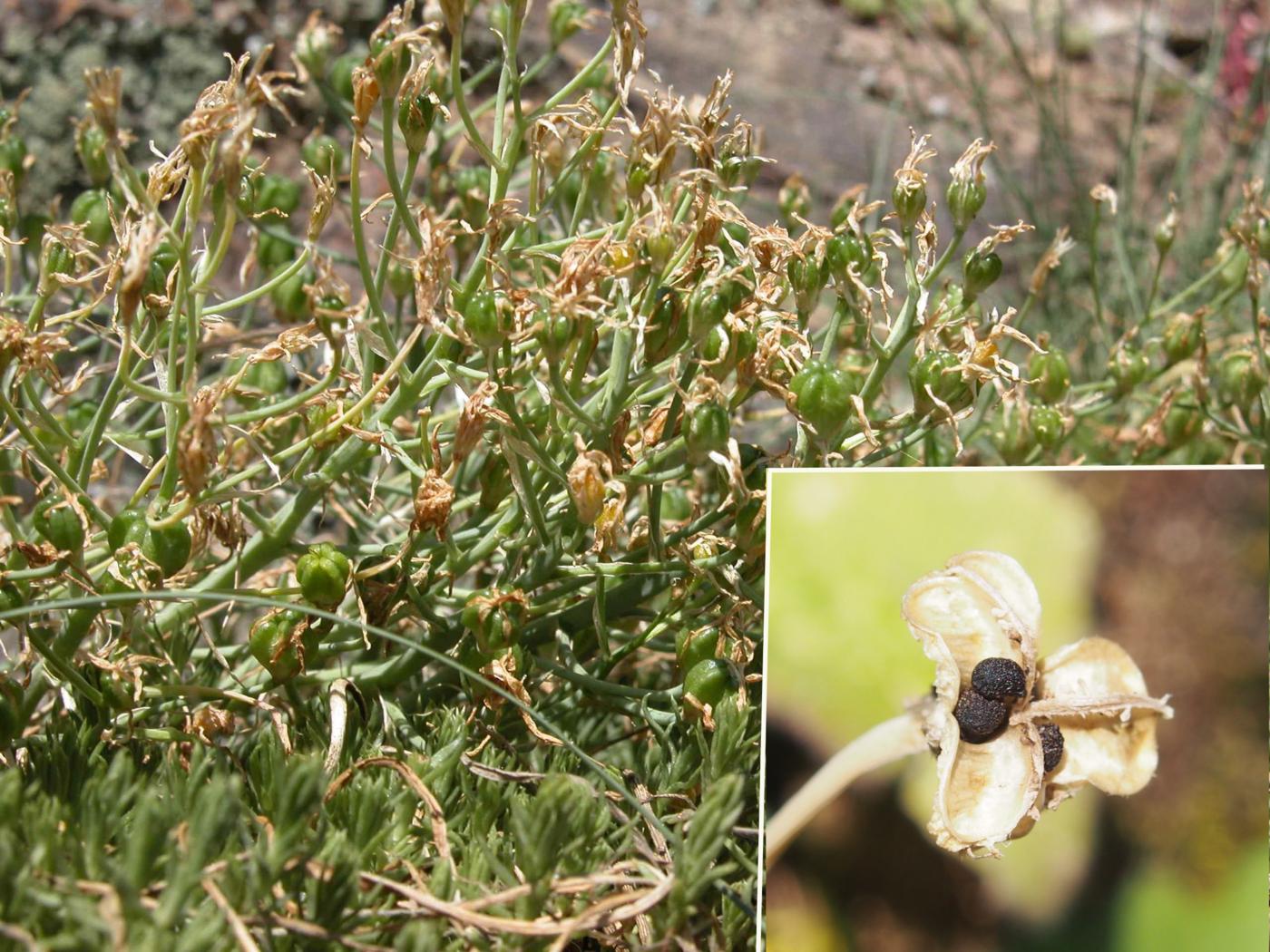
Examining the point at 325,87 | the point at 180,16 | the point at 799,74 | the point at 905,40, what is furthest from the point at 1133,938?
the point at 905,40

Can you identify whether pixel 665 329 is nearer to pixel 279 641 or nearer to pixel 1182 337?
pixel 279 641

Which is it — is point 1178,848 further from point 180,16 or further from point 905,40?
point 905,40

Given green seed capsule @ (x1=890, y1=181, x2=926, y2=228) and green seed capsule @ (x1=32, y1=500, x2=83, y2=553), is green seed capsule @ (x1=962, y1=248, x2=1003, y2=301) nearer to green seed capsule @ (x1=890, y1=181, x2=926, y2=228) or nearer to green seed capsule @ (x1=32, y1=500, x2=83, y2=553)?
green seed capsule @ (x1=890, y1=181, x2=926, y2=228)

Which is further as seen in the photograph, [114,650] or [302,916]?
[114,650]

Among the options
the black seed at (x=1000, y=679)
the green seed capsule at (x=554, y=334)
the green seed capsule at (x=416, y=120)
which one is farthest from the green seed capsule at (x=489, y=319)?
the black seed at (x=1000, y=679)

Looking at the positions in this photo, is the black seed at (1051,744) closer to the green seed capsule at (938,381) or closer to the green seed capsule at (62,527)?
the green seed capsule at (938,381)

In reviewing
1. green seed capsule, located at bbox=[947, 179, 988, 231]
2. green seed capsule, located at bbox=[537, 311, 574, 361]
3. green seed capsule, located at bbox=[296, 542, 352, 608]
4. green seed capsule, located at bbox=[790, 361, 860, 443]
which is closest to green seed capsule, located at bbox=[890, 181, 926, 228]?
green seed capsule, located at bbox=[947, 179, 988, 231]

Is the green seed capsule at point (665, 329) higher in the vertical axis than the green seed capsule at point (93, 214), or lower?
lower
